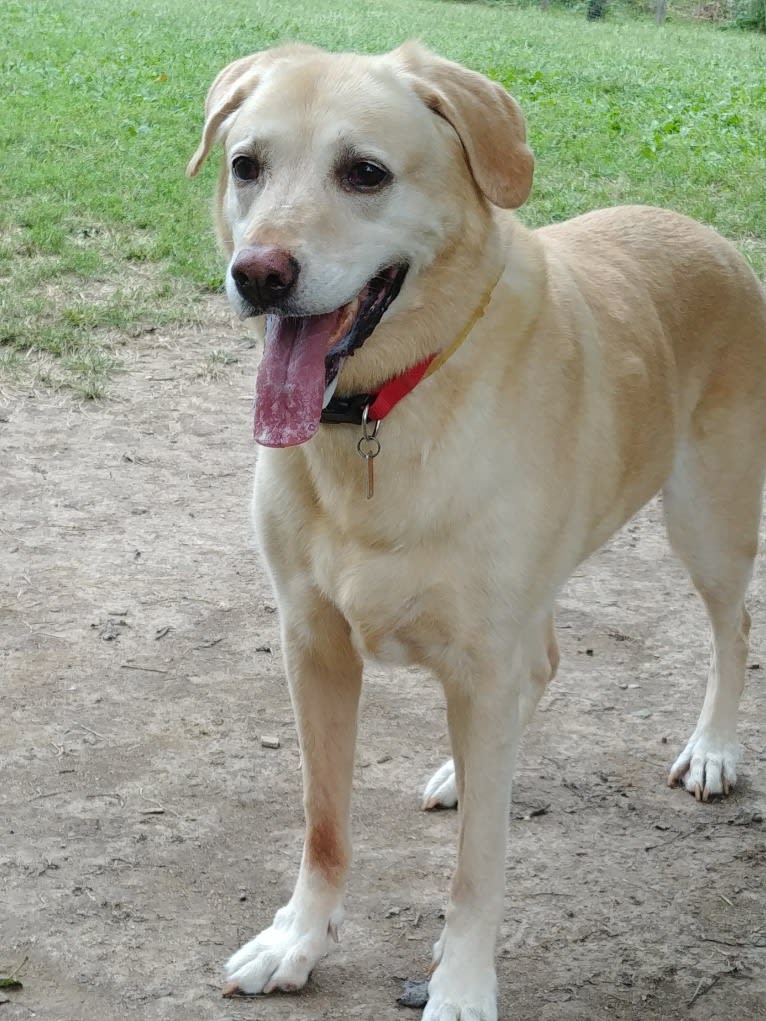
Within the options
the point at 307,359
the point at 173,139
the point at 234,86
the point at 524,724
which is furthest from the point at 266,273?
the point at 173,139

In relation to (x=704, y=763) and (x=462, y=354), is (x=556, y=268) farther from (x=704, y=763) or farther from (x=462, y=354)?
(x=704, y=763)

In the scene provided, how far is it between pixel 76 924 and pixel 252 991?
43cm

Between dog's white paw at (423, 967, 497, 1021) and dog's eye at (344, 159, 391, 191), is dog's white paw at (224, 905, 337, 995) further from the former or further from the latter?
dog's eye at (344, 159, 391, 191)

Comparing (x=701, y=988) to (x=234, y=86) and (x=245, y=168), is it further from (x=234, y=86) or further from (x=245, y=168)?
(x=234, y=86)

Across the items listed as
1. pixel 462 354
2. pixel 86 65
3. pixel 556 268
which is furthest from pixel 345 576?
pixel 86 65

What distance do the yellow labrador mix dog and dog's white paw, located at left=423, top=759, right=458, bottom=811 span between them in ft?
1.69

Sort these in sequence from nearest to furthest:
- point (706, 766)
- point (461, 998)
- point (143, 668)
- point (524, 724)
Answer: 1. point (461, 998)
2. point (524, 724)
3. point (706, 766)
4. point (143, 668)

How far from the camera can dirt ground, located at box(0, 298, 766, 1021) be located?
108 inches

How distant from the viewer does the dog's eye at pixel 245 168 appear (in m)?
2.41

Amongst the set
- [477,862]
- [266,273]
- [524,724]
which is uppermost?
[266,273]

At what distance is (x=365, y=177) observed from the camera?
2357 millimetres

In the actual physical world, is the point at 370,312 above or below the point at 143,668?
above

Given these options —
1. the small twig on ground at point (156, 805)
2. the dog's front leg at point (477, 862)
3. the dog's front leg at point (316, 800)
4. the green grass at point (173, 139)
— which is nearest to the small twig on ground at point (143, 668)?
the small twig on ground at point (156, 805)

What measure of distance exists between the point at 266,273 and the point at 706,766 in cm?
190
